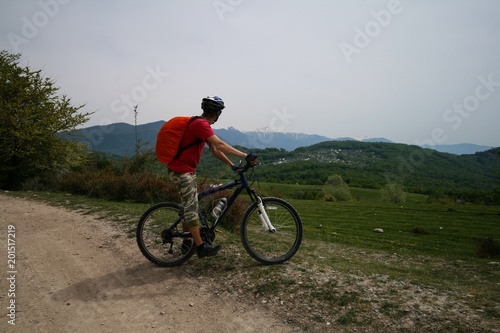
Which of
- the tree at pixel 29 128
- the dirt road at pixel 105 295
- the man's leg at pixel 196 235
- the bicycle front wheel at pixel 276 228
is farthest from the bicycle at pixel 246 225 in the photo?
the tree at pixel 29 128

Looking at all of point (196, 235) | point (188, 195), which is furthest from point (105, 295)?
point (188, 195)

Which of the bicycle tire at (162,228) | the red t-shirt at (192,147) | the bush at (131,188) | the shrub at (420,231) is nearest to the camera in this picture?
the red t-shirt at (192,147)

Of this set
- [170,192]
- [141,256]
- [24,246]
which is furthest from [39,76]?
[141,256]

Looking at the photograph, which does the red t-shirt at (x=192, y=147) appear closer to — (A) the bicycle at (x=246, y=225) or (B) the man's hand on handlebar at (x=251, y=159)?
(A) the bicycle at (x=246, y=225)

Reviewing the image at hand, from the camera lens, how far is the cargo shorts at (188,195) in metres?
5.41

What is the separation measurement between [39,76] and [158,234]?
25.5 meters

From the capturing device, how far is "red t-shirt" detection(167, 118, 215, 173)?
512cm

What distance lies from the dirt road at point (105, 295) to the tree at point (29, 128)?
18.8 meters

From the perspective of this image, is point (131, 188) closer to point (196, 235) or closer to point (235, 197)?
point (196, 235)

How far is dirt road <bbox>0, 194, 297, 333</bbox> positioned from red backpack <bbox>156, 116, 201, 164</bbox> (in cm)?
217

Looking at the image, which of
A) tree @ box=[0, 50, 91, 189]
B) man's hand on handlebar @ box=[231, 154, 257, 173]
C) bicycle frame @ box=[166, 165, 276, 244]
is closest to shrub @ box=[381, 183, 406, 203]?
tree @ box=[0, 50, 91, 189]

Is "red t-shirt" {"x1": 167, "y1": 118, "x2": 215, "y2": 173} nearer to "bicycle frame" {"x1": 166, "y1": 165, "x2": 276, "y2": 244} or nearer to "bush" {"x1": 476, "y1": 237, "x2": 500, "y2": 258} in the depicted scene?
"bicycle frame" {"x1": 166, "y1": 165, "x2": 276, "y2": 244}

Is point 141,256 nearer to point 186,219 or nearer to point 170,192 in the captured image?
point 186,219

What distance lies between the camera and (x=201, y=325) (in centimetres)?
405
